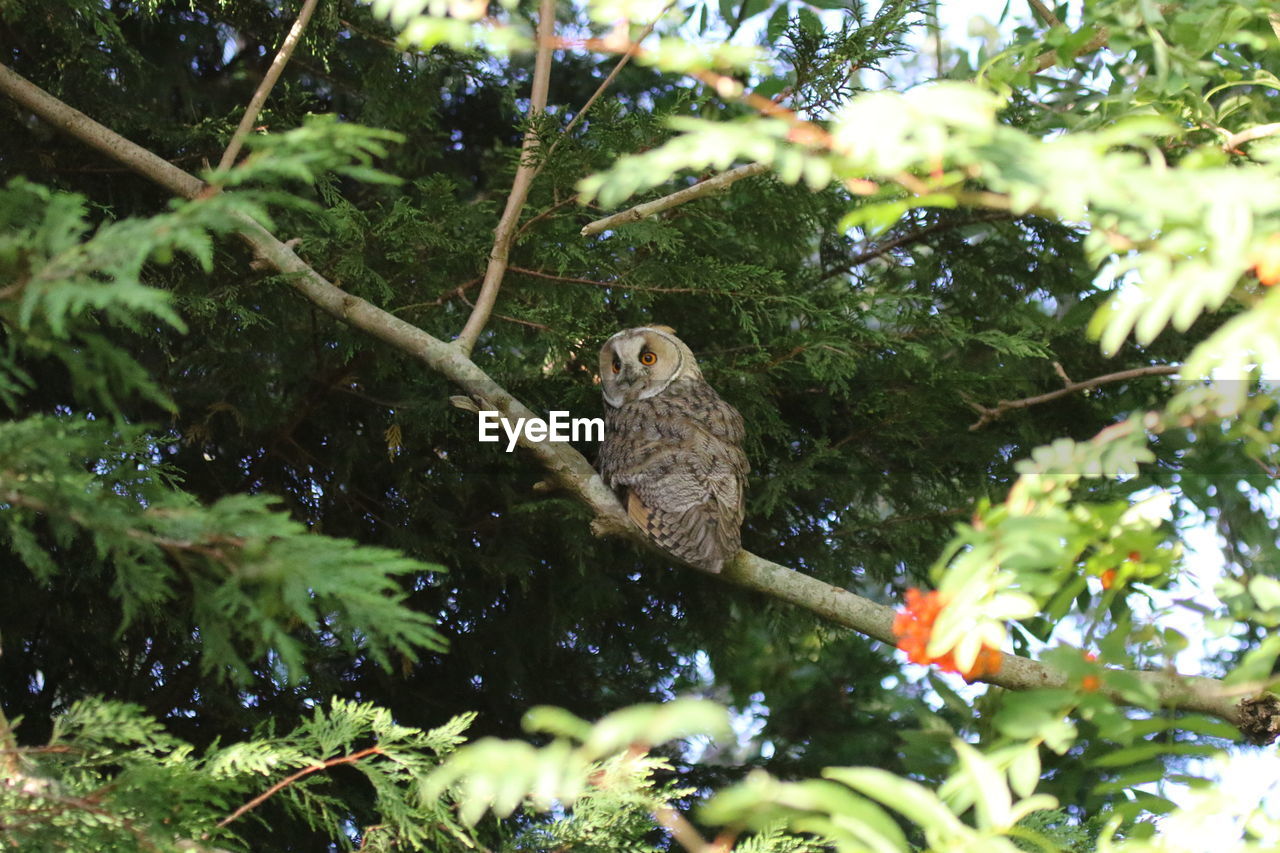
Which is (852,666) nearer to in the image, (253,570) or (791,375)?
(791,375)

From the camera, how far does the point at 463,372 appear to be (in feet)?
9.99

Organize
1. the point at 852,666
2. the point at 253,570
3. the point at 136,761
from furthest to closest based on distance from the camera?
the point at 852,666, the point at 136,761, the point at 253,570

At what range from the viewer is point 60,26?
10.5 ft

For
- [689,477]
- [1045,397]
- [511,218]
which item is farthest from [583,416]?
[1045,397]

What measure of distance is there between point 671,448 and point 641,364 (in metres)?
0.33

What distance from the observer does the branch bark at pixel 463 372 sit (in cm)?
296

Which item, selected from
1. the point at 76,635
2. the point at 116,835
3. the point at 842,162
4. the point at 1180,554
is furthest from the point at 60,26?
the point at 1180,554

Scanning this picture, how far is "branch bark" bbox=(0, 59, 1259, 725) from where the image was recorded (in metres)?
2.96

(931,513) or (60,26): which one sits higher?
(60,26)

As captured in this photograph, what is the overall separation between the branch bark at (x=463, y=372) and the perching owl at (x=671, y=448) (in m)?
0.10

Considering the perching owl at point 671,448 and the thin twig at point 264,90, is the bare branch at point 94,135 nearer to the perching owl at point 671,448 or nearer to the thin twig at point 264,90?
the thin twig at point 264,90

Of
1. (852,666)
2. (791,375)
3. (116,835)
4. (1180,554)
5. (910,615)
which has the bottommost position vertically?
(852,666)

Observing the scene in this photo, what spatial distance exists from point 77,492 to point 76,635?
207cm

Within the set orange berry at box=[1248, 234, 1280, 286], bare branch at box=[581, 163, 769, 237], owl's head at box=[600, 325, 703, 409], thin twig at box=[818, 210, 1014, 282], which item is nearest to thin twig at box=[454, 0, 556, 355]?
bare branch at box=[581, 163, 769, 237]
